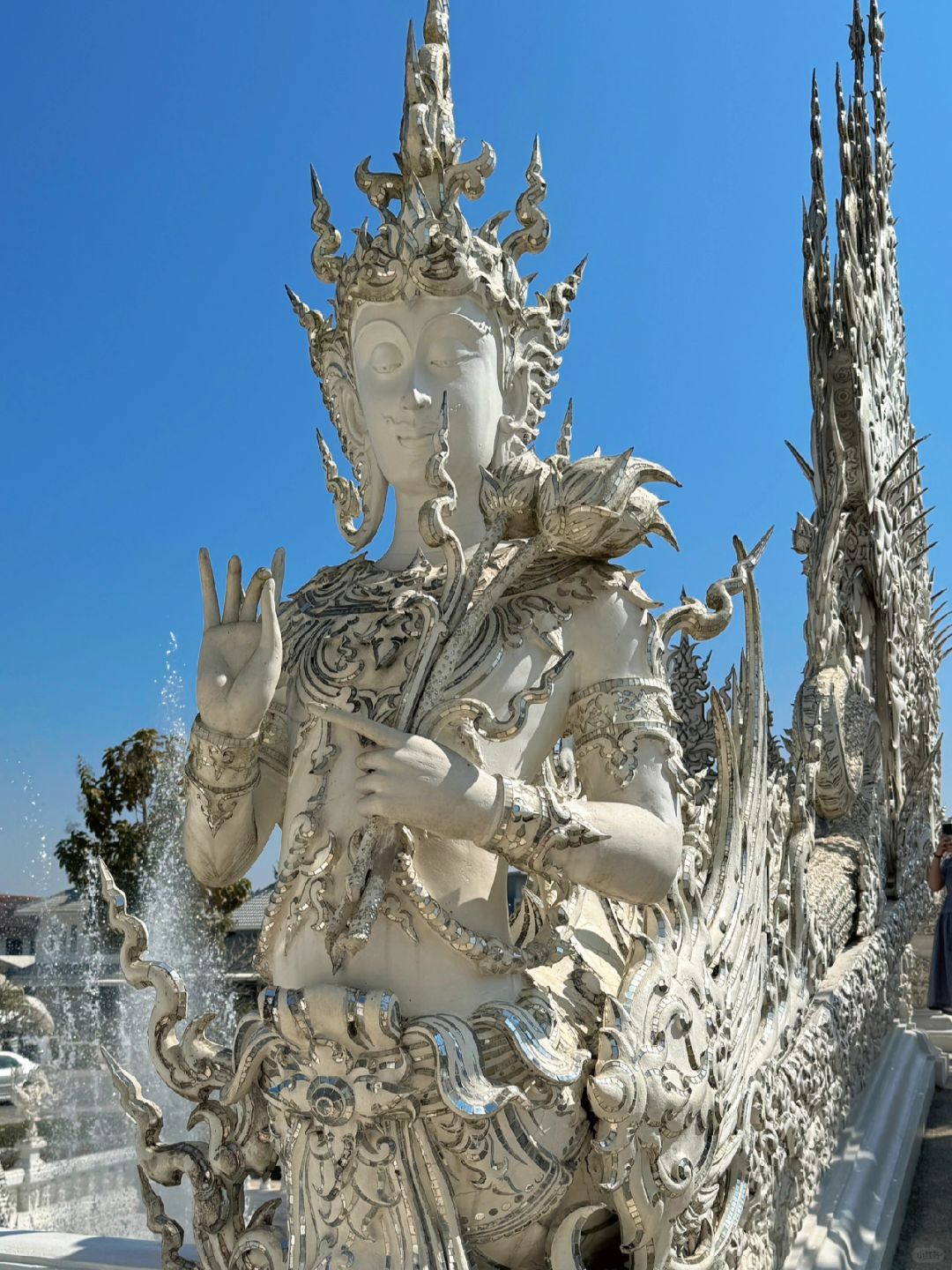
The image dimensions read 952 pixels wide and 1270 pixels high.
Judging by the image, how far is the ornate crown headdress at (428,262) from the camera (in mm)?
2094

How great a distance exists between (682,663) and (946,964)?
8.36 ft

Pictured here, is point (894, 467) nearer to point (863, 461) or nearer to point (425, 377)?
point (863, 461)

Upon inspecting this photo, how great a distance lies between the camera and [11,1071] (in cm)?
773

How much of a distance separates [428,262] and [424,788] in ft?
3.21

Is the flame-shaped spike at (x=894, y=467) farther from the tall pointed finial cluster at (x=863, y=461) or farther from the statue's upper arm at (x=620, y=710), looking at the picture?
the statue's upper arm at (x=620, y=710)

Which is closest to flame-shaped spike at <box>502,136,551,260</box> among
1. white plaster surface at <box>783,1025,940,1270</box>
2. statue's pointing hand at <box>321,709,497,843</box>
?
statue's pointing hand at <box>321,709,497,843</box>

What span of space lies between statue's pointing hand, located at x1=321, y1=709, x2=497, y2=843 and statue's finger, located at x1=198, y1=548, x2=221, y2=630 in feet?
0.97

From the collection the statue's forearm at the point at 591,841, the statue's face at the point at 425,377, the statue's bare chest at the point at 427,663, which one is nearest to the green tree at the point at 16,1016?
the statue's bare chest at the point at 427,663

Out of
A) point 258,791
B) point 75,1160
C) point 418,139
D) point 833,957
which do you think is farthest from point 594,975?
point 75,1160

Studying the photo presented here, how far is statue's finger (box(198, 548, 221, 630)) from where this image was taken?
180 cm

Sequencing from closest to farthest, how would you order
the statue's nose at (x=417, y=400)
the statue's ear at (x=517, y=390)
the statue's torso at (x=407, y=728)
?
1. the statue's torso at (x=407, y=728)
2. the statue's nose at (x=417, y=400)
3. the statue's ear at (x=517, y=390)

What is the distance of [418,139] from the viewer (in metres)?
2.17

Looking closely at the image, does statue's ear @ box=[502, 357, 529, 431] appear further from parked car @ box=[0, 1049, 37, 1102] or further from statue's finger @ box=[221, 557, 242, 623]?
parked car @ box=[0, 1049, 37, 1102]

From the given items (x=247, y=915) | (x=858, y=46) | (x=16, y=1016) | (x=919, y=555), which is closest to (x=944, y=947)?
(x=919, y=555)
